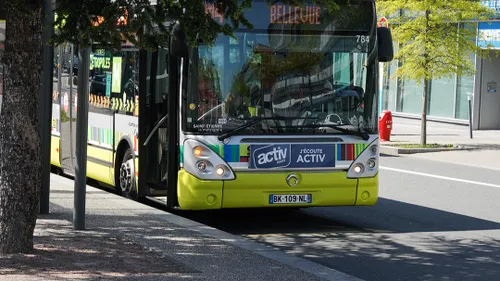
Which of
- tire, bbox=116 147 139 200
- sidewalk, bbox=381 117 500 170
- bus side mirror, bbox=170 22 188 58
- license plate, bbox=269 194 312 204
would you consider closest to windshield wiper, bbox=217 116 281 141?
license plate, bbox=269 194 312 204

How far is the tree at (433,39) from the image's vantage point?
84.8 ft

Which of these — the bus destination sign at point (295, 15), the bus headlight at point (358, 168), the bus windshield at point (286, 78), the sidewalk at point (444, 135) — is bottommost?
the sidewalk at point (444, 135)

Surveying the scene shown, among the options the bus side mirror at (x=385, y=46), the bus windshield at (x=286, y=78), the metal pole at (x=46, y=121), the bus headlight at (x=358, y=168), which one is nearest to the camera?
the metal pole at (x=46, y=121)

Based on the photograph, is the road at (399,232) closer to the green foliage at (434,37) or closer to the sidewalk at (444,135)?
the green foliage at (434,37)

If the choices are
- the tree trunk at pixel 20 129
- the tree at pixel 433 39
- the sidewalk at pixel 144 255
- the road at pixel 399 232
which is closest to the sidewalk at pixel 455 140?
the tree at pixel 433 39

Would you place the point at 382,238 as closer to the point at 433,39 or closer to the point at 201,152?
the point at 201,152

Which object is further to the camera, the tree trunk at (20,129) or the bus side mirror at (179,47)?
the bus side mirror at (179,47)

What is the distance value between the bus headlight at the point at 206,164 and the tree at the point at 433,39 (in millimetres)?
14622

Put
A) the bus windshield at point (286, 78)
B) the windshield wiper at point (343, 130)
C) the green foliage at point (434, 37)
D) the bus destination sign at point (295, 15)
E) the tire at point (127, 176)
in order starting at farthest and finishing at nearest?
1. the green foliage at point (434, 37)
2. the tire at point (127, 176)
3. the windshield wiper at point (343, 130)
4. the bus destination sign at point (295, 15)
5. the bus windshield at point (286, 78)

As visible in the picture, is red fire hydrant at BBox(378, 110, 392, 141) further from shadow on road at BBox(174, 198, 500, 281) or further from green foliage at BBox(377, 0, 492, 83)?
shadow on road at BBox(174, 198, 500, 281)

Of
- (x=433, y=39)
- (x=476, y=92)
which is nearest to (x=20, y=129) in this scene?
(x=433, y=39)

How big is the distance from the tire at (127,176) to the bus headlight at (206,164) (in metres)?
1.95

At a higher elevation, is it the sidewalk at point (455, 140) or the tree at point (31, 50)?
the tree at point (31, 50)

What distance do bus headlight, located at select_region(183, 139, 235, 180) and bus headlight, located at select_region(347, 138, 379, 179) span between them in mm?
1502
